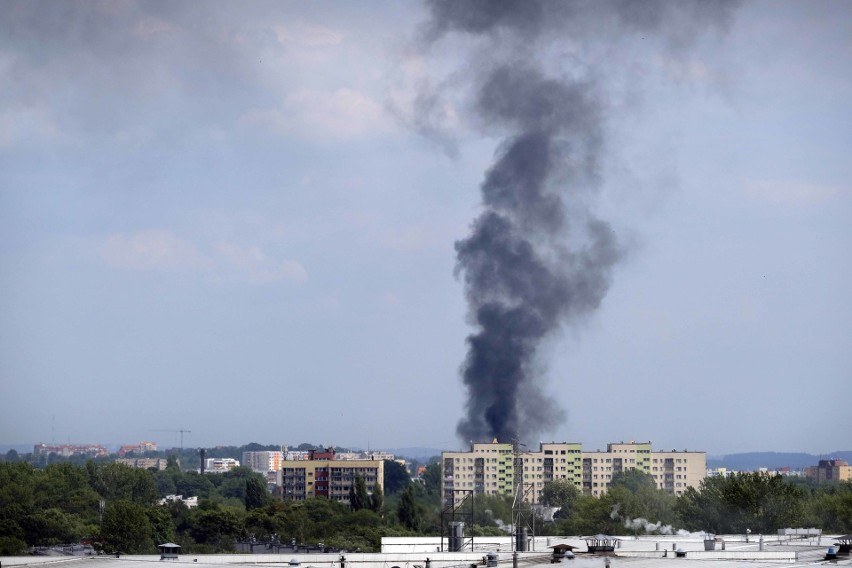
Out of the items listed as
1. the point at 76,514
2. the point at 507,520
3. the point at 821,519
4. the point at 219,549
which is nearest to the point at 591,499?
the point at 507,520

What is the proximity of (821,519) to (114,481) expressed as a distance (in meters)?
89.2

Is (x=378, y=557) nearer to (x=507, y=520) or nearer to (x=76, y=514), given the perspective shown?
(x=507, y=520)

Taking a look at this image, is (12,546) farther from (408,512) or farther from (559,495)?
(559,495)

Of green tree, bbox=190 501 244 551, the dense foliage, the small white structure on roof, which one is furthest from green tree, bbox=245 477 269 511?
the small white structure on roof

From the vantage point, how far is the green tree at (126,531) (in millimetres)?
106000

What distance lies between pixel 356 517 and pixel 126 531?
3252 cm

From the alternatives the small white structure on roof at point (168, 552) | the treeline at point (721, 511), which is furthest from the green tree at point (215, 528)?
the small white structure on roof at point (168, 552)

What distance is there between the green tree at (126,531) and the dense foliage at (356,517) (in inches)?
3.8

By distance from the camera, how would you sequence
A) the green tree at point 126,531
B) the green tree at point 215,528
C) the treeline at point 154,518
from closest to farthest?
the green tree at point 126,531, the treeline at point 154,518, the green tree at point 215,528

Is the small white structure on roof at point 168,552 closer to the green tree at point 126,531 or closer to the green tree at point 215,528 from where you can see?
the green tree at point 126,531

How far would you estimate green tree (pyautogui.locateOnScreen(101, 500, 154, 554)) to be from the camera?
106 metres

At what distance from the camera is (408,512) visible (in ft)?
429

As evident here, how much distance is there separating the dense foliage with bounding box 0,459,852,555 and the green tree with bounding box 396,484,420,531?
10 centimetres

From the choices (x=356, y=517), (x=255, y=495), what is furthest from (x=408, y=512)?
A: (x=255, y=495)
